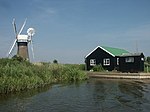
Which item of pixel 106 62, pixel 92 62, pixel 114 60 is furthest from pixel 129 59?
pixel 92 62

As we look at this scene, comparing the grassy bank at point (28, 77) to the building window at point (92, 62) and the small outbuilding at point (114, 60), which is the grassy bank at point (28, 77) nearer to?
the small outbuilding at point (114, 60)

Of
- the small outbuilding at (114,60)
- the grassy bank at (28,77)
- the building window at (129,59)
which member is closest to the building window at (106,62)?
the small outbuilding at (114,60)

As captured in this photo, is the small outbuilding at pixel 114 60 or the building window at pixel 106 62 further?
the building window at pixel 106 62

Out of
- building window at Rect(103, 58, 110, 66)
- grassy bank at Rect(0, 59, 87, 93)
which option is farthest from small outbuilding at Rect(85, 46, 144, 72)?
grassy bank at Rect(0, 59, 87, 93)

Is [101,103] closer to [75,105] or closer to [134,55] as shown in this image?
[75,105]

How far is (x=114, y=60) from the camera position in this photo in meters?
40.8

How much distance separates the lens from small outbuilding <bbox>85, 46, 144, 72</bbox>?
129 ft

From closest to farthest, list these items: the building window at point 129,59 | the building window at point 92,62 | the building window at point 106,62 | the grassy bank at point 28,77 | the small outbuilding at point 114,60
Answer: the grassy bank at point 28,77, the small outbuilding at point 114,60, the building window at point 129,59, the building window at point 106,62, the building window at point 92,62

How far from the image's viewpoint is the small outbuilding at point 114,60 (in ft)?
129

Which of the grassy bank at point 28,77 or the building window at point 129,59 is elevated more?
the building window at point 129,59

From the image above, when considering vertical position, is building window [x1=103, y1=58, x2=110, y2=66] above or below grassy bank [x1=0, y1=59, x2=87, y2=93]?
above

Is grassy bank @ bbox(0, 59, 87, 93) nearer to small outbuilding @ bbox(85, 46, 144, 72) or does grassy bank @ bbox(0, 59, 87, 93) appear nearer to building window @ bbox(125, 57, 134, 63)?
small outbuilding @ bbox(85, 46, 144, 72)

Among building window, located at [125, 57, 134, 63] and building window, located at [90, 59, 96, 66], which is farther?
building window, located at [90, 59, 96, 66]

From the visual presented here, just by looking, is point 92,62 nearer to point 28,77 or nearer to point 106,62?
point 106,62
